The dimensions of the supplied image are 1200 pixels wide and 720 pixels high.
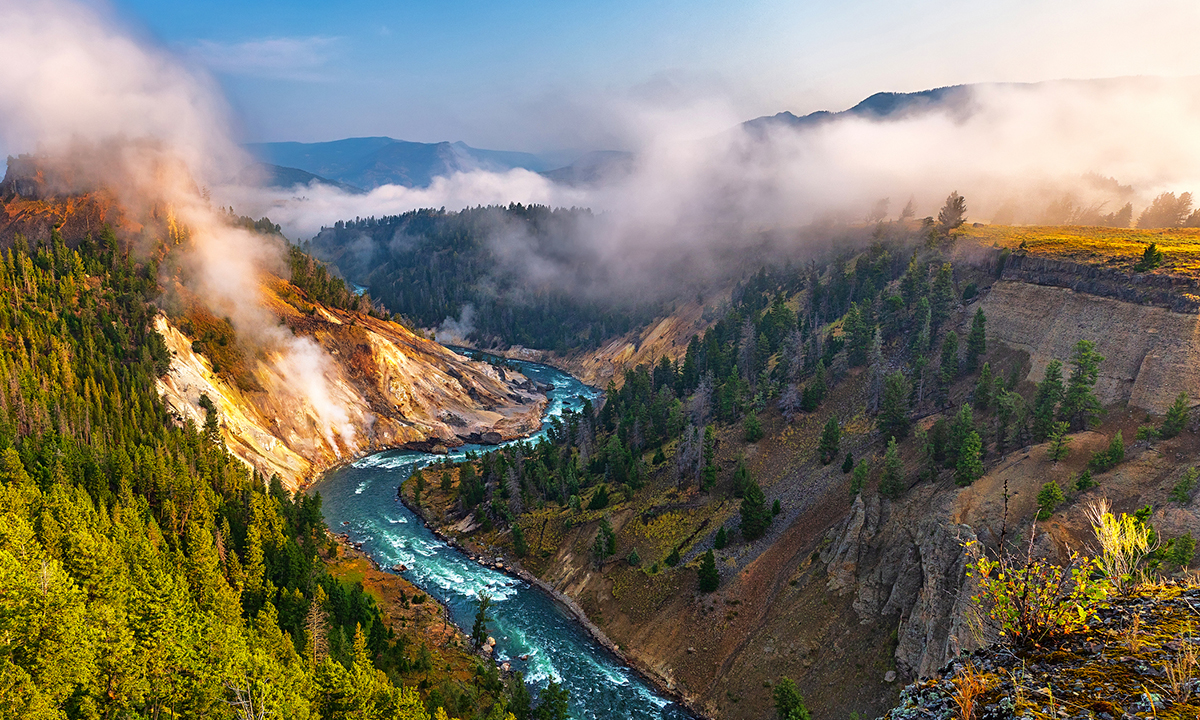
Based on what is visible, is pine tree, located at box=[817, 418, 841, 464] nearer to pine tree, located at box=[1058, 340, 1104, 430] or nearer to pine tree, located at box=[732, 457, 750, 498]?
pine tree, located at box=[732, 457, 750, 498]

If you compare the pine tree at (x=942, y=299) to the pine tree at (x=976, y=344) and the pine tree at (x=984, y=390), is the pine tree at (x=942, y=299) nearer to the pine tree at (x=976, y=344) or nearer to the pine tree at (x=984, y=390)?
the pine tree at (x=976, y=344)

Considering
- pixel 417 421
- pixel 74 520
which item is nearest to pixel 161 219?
pixel 417 421

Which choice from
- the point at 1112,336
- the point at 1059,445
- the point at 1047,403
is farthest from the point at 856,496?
the point at 1112,336

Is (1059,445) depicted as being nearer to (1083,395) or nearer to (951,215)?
(1083,395)

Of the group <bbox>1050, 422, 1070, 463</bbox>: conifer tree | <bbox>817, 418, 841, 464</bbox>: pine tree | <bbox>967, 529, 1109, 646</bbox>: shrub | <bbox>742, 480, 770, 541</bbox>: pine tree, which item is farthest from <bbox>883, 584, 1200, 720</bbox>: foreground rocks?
<bbox>817, 418, 841, 464</bbox>: pine tree

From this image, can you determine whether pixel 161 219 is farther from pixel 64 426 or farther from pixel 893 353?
pixel 893 353

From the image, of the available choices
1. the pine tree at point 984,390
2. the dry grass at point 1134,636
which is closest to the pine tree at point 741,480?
the pine tree at point 984,390
